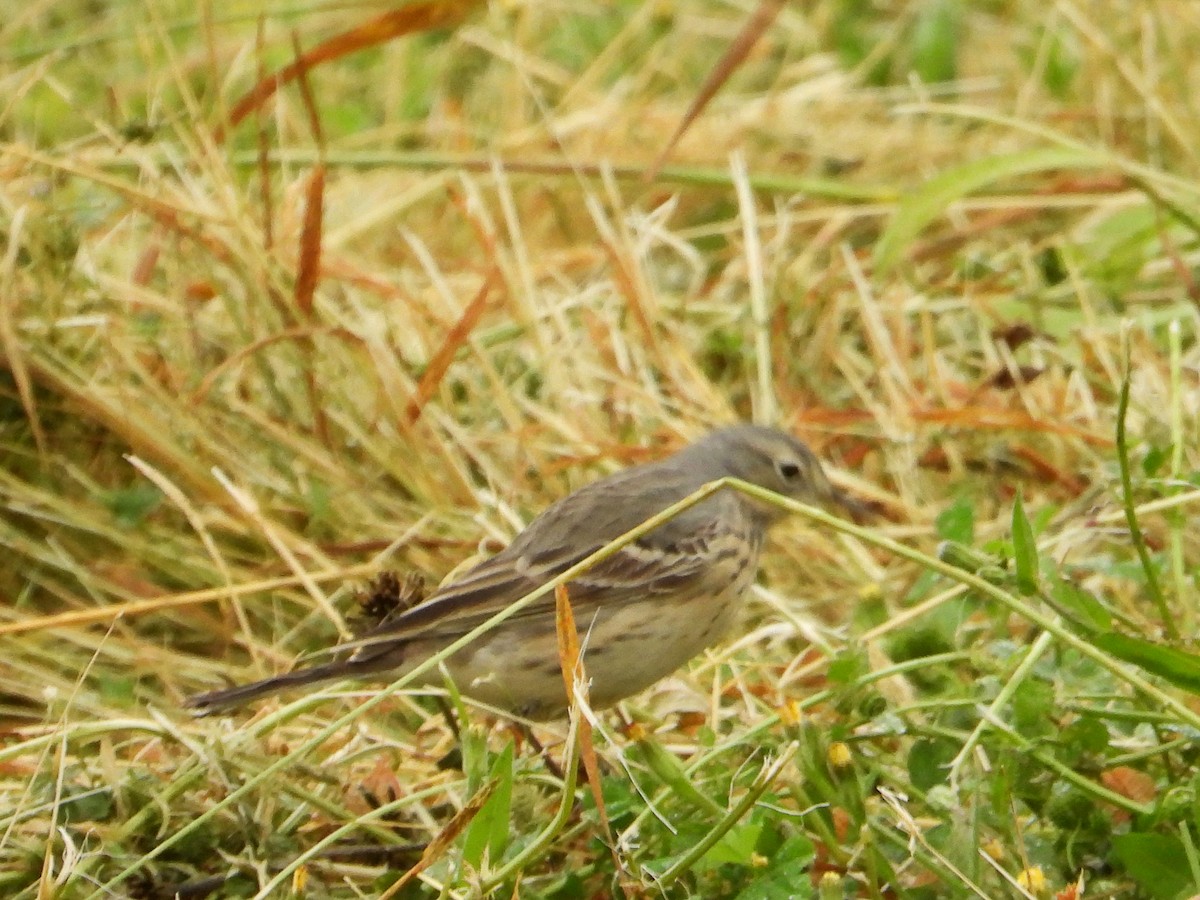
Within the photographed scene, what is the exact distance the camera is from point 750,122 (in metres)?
5.71

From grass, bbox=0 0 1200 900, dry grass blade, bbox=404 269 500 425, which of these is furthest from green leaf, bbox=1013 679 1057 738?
dry grass blade, bbox=404 269 500 425

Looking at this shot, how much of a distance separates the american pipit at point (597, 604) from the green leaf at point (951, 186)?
1159 millimetres

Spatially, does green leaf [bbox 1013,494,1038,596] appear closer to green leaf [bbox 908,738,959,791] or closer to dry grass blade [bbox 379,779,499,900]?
green leaf [bbox 908,738,959,791]

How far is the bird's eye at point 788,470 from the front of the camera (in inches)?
147

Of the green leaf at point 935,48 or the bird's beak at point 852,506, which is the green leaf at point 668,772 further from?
the green leaf at point 935,48

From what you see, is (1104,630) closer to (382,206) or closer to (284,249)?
(284,249)

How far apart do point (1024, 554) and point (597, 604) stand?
1.04 metres

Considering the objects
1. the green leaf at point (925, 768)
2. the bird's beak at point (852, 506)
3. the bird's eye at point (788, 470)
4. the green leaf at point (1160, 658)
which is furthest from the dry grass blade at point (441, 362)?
the green leaf at point (1160, 658)

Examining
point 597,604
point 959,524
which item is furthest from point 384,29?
point 959,524

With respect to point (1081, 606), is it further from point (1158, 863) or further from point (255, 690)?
point (255, 690)

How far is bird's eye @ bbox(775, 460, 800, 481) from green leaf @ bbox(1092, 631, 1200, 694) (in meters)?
1.35

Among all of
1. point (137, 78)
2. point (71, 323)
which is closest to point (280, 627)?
point (71, 323)

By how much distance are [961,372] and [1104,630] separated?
2.15 m

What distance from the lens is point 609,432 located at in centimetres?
423
